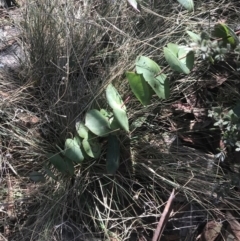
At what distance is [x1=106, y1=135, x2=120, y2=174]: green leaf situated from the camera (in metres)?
1.92

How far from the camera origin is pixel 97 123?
1.89 metres

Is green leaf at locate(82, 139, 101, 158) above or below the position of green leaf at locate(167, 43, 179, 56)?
below

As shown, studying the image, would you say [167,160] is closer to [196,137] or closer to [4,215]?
[196,137]

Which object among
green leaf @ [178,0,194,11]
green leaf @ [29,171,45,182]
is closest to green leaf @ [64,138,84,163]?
green leaf @ [29,171,45,182]

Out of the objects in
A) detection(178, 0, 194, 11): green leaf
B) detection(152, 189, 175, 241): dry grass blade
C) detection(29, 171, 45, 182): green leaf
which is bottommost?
detection(152, 189, 175, 241): dry grass blade

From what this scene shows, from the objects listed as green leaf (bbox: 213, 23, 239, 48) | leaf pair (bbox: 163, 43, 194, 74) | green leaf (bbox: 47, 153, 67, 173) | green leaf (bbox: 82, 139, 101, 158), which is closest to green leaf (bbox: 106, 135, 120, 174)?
green leaf (bbox: 82, 139, 101, 158)

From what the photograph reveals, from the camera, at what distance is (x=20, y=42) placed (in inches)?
87.7

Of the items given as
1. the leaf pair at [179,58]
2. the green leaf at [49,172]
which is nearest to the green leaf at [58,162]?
the green leaf at [49,172]

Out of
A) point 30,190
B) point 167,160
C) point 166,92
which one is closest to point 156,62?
point 166,92

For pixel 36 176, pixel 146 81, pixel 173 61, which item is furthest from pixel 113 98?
pixel 36 176

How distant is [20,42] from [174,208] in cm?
88

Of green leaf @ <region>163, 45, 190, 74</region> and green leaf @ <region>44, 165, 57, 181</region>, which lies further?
green leaf @ <region>44, 165, 57, 181</region>

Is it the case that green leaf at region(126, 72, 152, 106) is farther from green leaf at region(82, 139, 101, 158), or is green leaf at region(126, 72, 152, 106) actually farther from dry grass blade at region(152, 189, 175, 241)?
dry grass blade at region(152, 189, 175, 241)

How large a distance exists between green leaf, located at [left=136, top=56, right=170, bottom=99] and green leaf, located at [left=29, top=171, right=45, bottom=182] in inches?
19.7
